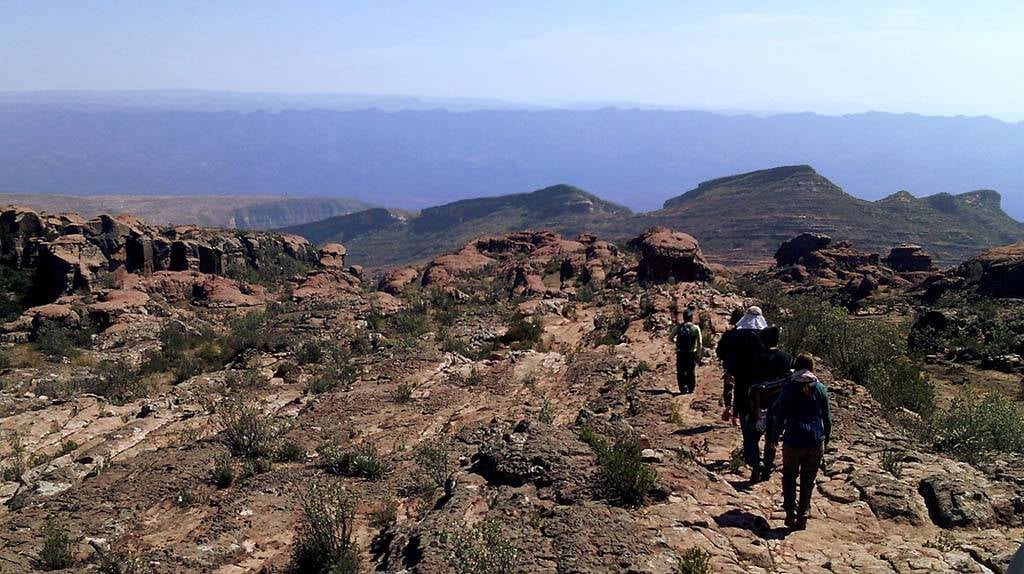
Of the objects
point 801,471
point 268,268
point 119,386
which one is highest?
point 801,471

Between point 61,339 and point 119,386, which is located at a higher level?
point 119,386

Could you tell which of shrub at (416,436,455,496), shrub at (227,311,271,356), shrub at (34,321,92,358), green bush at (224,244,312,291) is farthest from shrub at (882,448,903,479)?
green bush at (224,244,312,291)

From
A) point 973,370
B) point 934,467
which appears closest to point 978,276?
point 973,370

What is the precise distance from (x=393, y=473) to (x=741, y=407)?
4.39 metres

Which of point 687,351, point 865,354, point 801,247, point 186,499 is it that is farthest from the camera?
point 801,247

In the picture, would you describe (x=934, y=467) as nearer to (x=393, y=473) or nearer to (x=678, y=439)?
(x=678, y=439)

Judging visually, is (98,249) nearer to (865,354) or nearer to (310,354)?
(310,354)

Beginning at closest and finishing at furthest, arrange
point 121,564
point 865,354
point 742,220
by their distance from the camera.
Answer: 1. point 121,564
2. point 865,354
3. point 742,220

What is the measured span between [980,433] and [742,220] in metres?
77.5

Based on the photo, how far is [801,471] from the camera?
5297 millimetres

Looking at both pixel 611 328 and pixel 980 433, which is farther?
pixel 611 328

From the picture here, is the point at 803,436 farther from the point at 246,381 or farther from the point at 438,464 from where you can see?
the point at 246,381

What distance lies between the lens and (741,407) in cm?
675

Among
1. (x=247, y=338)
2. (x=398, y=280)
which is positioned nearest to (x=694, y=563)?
(x=247, y=338)
